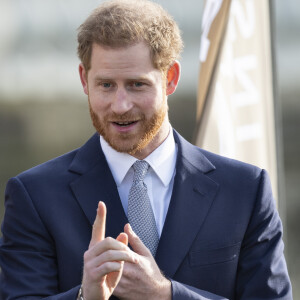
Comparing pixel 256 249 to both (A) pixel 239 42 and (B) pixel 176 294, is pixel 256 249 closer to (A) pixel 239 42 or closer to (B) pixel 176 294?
(B) pixel 176 294

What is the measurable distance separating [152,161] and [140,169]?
2.2 inches

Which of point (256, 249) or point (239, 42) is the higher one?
point (239, 42)

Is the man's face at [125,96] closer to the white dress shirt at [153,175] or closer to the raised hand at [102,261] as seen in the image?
the white dress shirt at [153,175]

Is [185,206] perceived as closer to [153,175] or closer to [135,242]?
[153,175]

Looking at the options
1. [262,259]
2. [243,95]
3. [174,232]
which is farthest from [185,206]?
[243,95]

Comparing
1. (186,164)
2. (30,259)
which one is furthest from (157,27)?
(30,259)

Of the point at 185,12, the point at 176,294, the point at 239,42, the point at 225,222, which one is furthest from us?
the point at 185,12

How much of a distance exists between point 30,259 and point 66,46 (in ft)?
26.6

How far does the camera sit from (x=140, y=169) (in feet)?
10.4

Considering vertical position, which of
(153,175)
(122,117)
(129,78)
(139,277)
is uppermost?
(129,78)

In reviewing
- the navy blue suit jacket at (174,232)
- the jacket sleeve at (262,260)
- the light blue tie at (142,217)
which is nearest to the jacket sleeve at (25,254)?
the navy blue suit jacket at (174,232)

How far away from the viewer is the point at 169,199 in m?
3.18

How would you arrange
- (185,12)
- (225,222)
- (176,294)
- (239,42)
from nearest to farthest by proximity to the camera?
(176,294) → (225,222) → (239,42) → (185,12)

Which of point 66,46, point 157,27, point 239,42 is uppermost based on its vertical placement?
point 157,27
